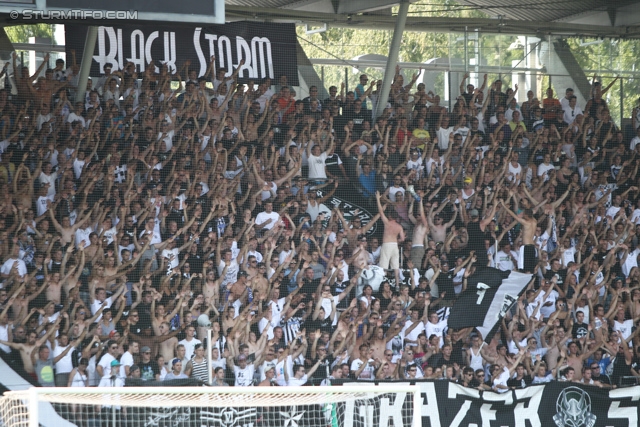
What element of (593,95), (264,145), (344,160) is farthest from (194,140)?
(593,95)

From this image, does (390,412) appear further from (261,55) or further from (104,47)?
(104,47)

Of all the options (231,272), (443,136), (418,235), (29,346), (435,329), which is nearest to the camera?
(29,346)

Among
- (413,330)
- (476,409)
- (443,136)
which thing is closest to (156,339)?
(413,330)

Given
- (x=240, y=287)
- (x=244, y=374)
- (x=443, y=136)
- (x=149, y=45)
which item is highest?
(x=149, y=45)

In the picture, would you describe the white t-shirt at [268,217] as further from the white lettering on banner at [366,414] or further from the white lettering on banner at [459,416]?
the white lettering on banner at [459,416]

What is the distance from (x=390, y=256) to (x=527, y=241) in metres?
2.09

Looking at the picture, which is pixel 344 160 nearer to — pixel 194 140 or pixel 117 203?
pixel 194 140

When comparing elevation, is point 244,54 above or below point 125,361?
above

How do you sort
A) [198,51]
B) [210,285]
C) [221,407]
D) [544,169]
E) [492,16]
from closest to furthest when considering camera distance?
1. [221,407]
2. [210,285]
3. [198,51]
4. [544,169]
5. [492,16]

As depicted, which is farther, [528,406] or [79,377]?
[528,406]

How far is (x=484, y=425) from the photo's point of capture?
1058cm

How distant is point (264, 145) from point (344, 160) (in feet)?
3.87

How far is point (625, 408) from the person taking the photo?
10812mm

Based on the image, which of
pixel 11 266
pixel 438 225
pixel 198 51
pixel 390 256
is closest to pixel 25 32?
pixel 198 51
